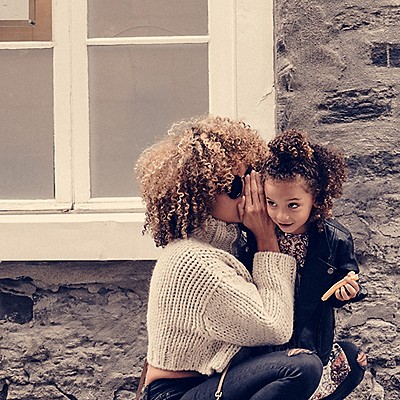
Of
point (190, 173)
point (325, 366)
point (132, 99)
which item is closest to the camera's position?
point (190, 173)

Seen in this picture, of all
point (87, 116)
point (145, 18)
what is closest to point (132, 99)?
point (87, 116)

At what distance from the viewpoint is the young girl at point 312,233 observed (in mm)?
3156

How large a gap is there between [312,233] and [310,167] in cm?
22

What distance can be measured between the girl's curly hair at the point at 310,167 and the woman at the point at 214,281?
4.5 inches

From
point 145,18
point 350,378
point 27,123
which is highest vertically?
point 145,18

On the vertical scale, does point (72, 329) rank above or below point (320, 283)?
below

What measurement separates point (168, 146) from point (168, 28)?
1186mm

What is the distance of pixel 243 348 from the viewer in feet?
10.6

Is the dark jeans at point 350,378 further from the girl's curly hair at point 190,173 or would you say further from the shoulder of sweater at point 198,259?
the girl's curly hair at point 190,173

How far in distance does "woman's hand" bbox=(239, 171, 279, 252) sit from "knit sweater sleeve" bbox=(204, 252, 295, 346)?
0.09 meters

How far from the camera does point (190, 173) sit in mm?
3201

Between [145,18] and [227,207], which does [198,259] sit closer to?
[227,207]

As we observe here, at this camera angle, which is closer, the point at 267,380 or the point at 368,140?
the point at 267,380

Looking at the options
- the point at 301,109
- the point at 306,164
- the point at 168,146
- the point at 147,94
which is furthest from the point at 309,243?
the point at 147,94
